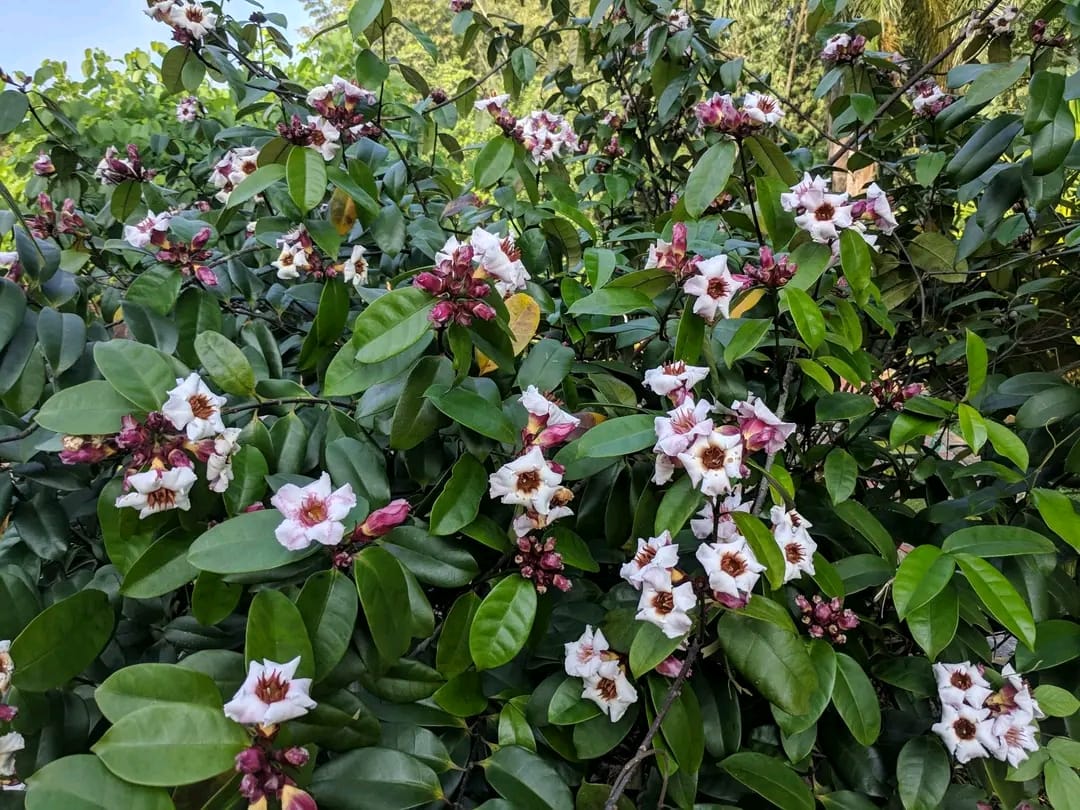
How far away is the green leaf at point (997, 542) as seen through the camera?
0.65m

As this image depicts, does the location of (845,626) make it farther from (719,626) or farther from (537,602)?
(537,602)

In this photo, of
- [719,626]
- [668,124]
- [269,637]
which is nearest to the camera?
[269,637]

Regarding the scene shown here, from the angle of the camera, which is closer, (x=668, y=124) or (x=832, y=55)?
(x=832, y=55)

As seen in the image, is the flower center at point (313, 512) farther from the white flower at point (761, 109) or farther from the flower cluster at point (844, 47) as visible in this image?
the flower cluster at point (844, 47)

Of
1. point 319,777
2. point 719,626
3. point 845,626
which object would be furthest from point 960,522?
point 319,777

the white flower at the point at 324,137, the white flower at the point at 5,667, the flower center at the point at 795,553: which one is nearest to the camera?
the white flower at the point at 5,667

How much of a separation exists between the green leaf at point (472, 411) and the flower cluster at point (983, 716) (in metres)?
0.49

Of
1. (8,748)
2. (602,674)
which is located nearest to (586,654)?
(602,674)

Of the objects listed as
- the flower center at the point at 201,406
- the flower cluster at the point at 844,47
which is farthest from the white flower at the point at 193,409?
the flower cluster at the point at 844,47

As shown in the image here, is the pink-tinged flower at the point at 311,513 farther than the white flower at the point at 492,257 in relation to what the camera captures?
No

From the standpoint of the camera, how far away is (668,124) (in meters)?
1.65

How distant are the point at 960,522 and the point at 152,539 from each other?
2.85 ft

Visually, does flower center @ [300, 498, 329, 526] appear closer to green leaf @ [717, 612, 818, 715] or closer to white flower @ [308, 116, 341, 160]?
green leaf @ [717, 612, 818, 715]

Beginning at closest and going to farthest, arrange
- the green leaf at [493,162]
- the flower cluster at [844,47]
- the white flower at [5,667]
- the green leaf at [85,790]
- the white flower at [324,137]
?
the green leaf at [85,790]
the white flower at [5,667]
the white flower at [324,137]
the green leaf at [493,162]
the flower cluster at [844,47]
